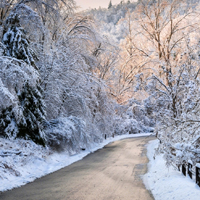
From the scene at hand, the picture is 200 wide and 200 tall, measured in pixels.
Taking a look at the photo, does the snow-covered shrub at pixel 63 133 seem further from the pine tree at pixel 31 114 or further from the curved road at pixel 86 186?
the curved road at pixel 86 186

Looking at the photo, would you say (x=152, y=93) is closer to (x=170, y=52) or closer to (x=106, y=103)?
(x=170, y=52)

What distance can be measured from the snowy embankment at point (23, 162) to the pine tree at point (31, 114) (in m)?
0.49

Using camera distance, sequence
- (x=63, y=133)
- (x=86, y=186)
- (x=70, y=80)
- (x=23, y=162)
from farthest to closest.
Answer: (x=70, y=80)
(x=63, y=133)
(x=23, y=162)
(x=86, y=186)

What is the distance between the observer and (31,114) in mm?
11984

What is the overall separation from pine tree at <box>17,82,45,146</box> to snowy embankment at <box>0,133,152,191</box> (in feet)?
1.60

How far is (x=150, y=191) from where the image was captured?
25.1 ft

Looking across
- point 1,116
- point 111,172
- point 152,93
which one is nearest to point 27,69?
point 1,116

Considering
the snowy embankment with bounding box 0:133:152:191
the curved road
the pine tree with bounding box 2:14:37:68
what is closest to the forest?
the pine tree with bounding box 2:14:37:68

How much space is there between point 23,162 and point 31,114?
2.75 metres

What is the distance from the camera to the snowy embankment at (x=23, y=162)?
8.27 meters

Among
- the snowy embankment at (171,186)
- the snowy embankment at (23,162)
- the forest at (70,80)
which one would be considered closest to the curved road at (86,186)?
the snowy embankment at (171,186)

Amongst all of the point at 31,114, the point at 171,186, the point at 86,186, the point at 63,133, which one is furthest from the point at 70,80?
the point at 171,186

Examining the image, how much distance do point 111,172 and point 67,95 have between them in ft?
23.2

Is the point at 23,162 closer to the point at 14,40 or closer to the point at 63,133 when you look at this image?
the point at 63,133
